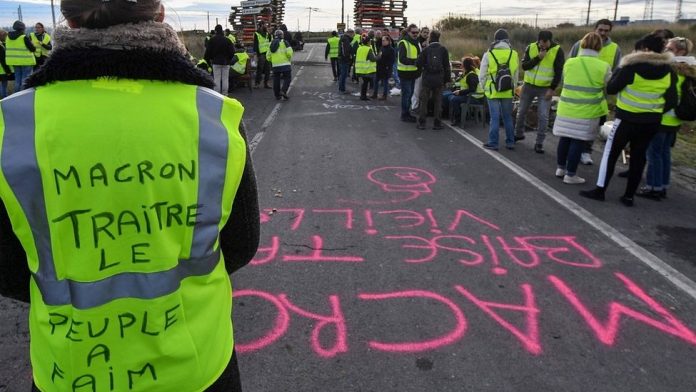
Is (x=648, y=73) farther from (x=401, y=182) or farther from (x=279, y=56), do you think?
(x=279, y=56)

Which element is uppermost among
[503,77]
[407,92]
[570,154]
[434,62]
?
[434,62]

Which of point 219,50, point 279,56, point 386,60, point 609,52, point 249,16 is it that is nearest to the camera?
point 609,52

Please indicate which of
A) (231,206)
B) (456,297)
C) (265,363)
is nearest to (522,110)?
(456,297)

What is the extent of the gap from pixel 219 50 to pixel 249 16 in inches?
534

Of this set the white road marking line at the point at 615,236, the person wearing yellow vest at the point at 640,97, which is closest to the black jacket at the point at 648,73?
the person wearing yellow vest at the point at 640,97

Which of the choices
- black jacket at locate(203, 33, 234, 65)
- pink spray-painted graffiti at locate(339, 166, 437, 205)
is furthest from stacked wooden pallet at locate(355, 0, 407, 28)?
pink spray-painted graffiti at locate(339, 166, 437, 205)

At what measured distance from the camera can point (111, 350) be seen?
4.35 ft

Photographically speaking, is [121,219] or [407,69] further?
[407,69]

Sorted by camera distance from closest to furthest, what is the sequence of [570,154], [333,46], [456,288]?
1. [456,288]
2. [570,154]
3. [333,46]

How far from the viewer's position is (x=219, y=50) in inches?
460

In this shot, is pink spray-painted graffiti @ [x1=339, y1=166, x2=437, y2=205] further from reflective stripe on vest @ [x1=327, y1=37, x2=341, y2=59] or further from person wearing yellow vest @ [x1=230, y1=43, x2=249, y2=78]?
reflective stripe on vest @ [x1=327, y1=37, x2=341, y2=59]

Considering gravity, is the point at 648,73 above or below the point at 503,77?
above

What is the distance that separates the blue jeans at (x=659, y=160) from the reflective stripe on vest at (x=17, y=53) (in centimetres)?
1248

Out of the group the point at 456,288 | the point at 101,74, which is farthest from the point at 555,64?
the point at 101,74
